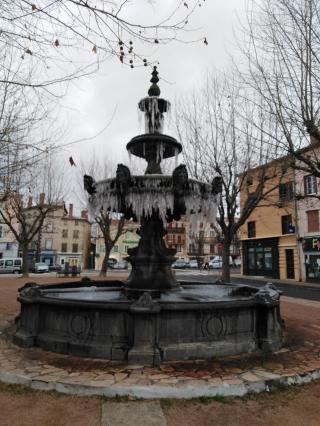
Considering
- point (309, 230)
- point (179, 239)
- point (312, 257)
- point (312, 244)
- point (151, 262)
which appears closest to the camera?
point (151, 262)

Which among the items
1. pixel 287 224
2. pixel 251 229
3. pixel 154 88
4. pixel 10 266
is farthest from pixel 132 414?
pixel 10 266

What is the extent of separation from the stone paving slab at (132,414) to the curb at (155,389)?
0.14 meters

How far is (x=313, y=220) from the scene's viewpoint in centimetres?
2762

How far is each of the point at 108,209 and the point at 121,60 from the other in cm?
350

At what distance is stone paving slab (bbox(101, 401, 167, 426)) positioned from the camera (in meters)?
3.30

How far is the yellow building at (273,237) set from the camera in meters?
29.2

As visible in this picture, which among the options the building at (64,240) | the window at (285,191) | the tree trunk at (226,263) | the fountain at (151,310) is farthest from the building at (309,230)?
the building at (64,240)

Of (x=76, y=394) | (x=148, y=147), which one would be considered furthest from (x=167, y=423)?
(x=148, y=147)

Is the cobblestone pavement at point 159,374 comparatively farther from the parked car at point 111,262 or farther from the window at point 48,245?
the window at point 48,245

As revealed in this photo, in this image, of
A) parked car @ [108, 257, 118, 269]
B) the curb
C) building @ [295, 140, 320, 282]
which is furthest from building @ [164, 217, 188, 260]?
the curb

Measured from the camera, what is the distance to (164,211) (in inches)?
259

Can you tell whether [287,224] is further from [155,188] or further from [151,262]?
[155,188]

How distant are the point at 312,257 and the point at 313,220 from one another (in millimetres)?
3007

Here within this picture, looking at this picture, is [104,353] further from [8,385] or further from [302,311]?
[302,311]
